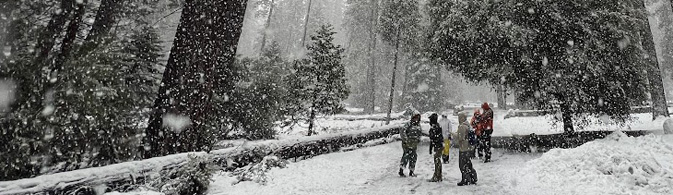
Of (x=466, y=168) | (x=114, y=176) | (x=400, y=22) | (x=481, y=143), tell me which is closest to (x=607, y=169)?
(x=466, y=168)

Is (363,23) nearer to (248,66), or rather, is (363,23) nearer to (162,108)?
(248,66)

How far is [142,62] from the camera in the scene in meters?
9.84

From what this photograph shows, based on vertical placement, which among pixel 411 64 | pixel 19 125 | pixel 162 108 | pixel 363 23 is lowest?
pixel 19 125

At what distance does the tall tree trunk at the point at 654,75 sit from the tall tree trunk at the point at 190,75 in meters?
15.3

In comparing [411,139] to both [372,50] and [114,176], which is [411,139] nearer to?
[114,176]

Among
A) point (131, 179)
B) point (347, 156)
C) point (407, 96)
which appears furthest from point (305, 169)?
point (407, 96)

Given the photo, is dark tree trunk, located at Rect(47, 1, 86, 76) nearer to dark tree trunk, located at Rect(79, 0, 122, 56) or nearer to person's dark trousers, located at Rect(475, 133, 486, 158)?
dark tree trunk, located at Rect(79, 0, 122, 56)

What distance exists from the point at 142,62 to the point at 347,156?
22.3 ft

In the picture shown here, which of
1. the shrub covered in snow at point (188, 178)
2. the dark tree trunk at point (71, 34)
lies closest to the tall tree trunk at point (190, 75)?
the shrub covered in snow at point (188, 178)

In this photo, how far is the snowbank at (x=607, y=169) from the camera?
678 cm

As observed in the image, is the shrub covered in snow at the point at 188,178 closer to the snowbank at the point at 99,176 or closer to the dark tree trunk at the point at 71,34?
the snowbank at the point at 99,176

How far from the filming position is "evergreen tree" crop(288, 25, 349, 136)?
1526 centimetres

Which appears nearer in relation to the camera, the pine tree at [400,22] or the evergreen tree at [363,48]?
the pine tree at [400,22]

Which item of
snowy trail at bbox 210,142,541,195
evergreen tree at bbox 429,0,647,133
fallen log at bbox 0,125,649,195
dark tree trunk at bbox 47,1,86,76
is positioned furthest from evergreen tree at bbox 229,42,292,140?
evergreen tree at bbox 429,0,647,133
